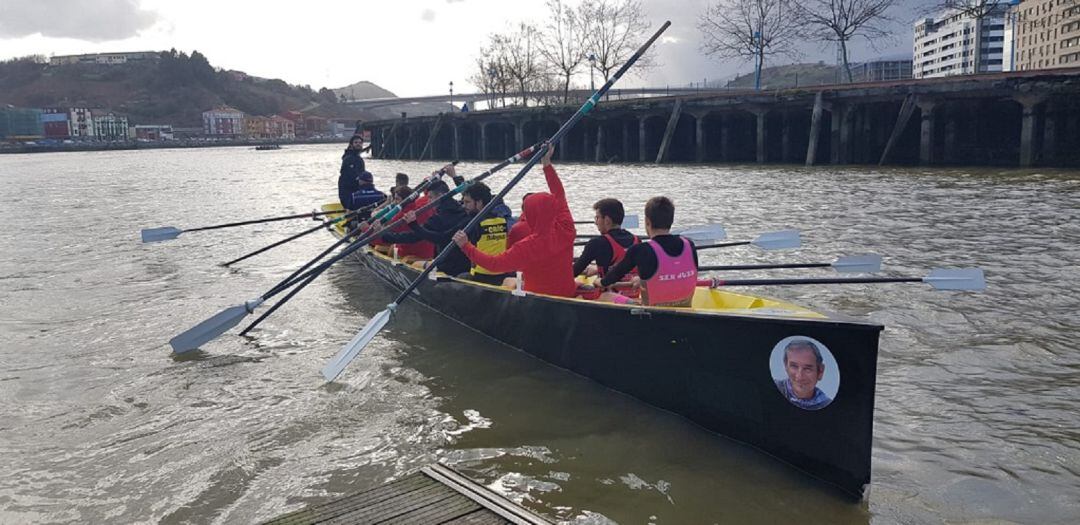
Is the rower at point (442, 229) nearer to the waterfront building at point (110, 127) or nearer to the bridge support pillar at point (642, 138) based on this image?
the bridge support pillar at point (642, 138)

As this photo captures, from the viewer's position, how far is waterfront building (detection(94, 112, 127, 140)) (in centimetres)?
14912

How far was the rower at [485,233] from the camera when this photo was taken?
7.80 metres

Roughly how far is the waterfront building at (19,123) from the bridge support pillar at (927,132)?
150938 mm

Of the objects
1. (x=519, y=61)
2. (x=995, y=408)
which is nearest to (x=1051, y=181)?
(x=995, y=408)

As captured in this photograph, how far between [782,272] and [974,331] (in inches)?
137

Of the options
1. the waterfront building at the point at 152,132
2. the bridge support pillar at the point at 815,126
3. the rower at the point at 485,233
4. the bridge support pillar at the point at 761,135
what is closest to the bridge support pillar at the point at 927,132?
the bridge support pillar at the point at 815,126

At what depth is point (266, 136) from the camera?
165m

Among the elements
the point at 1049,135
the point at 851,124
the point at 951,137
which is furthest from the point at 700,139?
the point at 1049,135

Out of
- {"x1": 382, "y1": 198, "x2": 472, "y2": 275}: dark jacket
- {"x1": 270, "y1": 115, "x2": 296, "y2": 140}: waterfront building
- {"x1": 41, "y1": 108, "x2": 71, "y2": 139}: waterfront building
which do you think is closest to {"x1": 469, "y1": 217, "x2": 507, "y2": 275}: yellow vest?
{"x1": 382, "y1": 198, "x2": 472, "y2": 275}: dark jacket

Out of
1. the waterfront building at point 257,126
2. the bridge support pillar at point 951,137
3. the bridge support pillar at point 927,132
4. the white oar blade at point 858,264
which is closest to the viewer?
the white oar blade at point 858,264

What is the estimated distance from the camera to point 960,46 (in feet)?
476

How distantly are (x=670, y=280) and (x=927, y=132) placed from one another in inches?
903

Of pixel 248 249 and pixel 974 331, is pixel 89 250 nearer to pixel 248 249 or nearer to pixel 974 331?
pixel 248 249

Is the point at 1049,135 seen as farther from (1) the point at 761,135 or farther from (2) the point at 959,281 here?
(2) the point at 959,281
